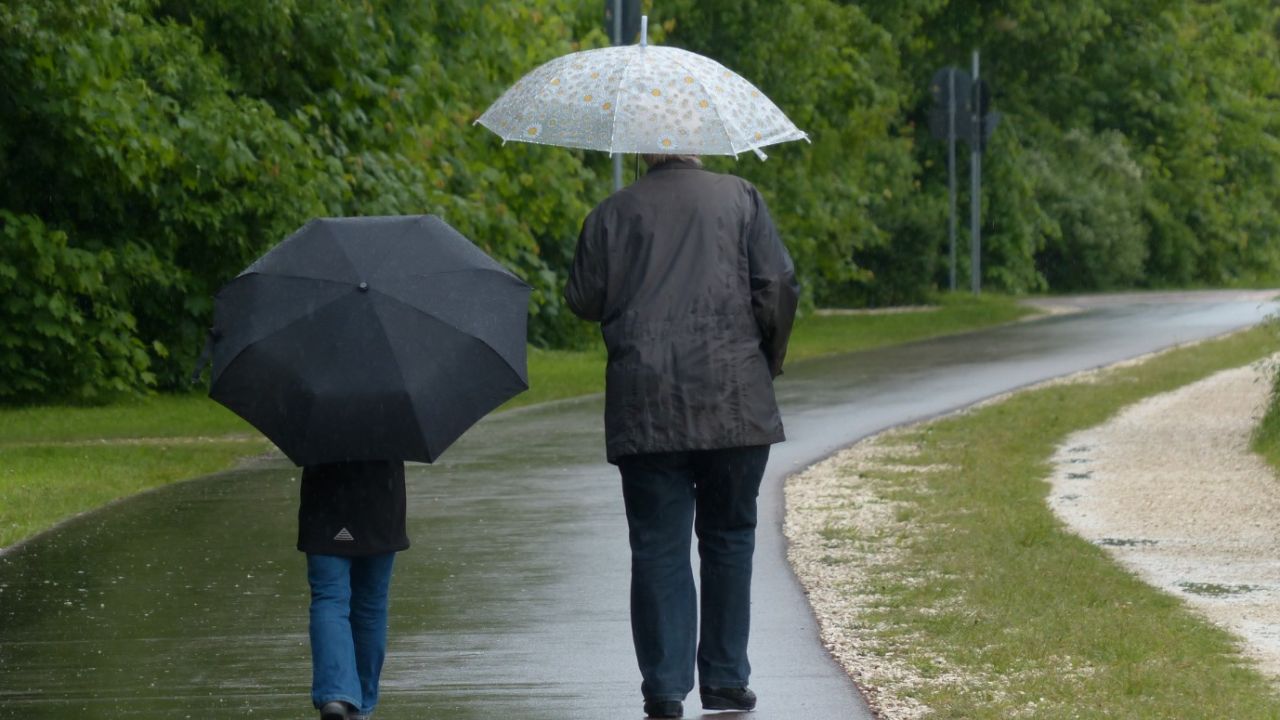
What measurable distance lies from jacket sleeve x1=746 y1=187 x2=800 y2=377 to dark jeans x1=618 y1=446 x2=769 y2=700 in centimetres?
33

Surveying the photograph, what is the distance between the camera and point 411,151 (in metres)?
21.5

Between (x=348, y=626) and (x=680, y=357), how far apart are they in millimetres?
1178

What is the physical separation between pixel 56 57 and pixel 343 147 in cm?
370

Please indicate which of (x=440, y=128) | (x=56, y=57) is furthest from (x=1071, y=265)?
(x=56, y=57)

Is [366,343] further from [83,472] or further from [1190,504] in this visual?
[83,472]

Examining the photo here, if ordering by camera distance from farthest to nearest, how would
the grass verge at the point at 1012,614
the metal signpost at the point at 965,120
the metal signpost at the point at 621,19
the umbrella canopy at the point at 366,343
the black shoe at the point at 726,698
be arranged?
the metal signpost at the point at 965,120
the metal signpost at the point at 621,19
the grass verge at the point at 1012,614
the black shoe at the point at 726,698
the umbrella canopy at the point at 366,343

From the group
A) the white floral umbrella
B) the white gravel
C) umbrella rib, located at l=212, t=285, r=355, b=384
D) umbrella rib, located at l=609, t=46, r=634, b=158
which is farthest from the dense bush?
umbrella rib, located at l=212, t=285, r=355, b=384

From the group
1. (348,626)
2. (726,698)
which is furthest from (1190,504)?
(348,626)

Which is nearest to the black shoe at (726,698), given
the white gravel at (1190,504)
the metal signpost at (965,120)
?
the white gravel at (1190,504)

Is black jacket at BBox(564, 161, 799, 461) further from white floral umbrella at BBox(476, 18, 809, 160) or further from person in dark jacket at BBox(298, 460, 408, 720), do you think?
person in dark jacket at BBox(298, 460, 408, 720)

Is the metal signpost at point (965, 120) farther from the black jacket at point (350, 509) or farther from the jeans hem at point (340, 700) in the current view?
the jeans hem at point (340, 700)

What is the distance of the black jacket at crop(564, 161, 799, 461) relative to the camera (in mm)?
6145

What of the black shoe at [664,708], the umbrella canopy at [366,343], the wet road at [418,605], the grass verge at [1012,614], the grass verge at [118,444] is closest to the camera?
the umbrella canopy at [366,343]

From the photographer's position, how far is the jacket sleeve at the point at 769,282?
20.4 feet
